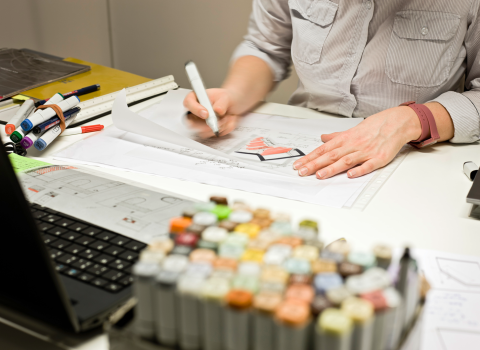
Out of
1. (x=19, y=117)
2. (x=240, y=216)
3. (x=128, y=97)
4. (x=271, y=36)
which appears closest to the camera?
(x=240, y=216)

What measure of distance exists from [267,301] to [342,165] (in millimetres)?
496

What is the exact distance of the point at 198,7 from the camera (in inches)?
88.2

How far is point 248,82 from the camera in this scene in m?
1.04

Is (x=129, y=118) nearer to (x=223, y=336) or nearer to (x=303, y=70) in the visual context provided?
(x=303, y=70)

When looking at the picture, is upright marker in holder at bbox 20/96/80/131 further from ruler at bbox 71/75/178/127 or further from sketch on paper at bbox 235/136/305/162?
sketch on paper at bbox 235/136/305/162

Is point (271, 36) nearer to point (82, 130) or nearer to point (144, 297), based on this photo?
point (82, 130)

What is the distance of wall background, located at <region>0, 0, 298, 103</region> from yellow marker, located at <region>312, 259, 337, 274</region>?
6.45 ft

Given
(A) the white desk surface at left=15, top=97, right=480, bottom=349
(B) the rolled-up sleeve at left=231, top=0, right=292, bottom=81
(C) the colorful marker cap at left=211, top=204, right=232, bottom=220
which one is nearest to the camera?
(C) the colorful marker cap at left=211, top=204, right=232, bottom=220

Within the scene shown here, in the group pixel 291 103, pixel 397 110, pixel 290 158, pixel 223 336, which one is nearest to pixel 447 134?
pixel 397 110

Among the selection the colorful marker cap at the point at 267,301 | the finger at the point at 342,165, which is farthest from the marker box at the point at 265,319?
the finger at the point at 342,165

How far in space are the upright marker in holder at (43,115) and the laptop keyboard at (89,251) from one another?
0.32m

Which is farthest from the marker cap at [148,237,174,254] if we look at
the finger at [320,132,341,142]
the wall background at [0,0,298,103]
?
the wall background at [0,0,298,103]

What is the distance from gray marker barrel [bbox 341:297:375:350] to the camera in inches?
9.7

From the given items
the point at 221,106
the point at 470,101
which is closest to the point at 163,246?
the point at 221,106
